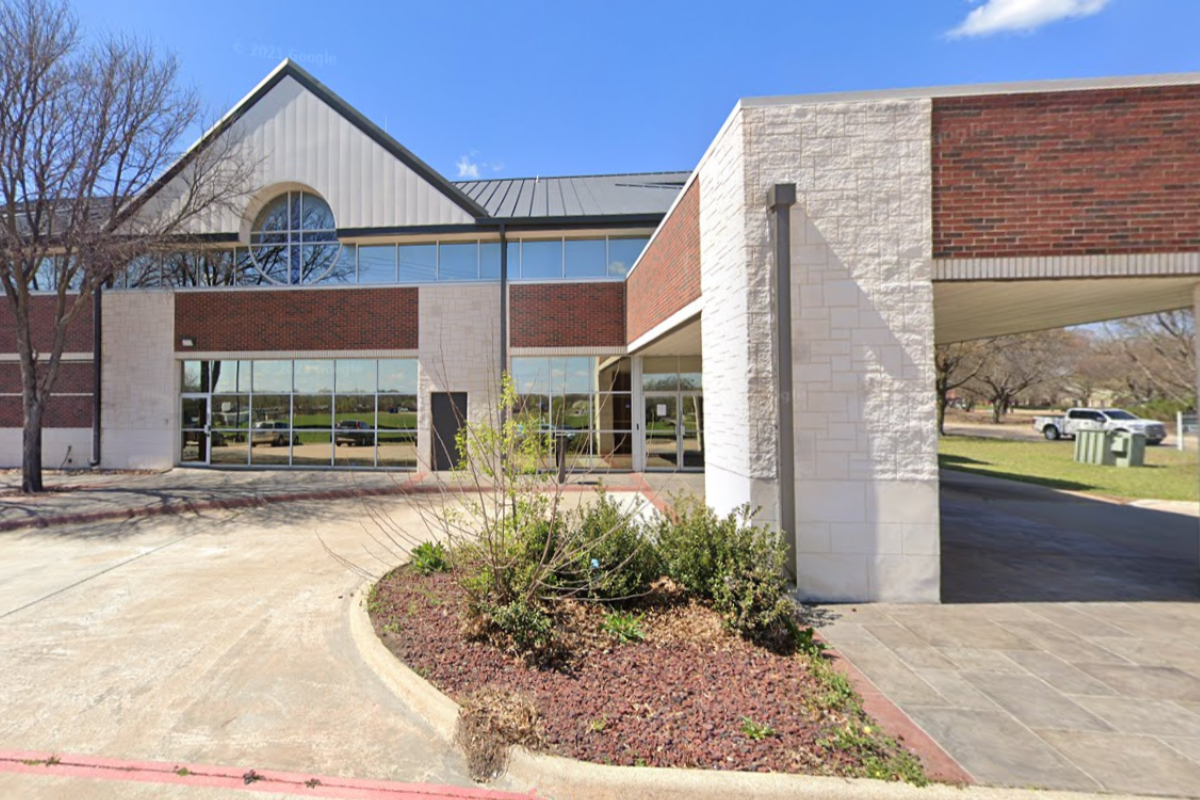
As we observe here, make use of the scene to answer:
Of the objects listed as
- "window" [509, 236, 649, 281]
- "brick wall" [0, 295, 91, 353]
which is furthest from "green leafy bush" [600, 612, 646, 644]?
"brick wall" [0, 295, 91, 353]

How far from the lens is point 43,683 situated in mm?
3861

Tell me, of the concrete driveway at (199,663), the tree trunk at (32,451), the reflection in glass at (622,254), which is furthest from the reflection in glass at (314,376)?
the reflection in glass at (622,254)

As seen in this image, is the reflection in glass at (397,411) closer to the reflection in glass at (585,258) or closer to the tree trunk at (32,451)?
the reflection in glass at (585,258)

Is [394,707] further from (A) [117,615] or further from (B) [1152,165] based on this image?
(B) [1152,165]

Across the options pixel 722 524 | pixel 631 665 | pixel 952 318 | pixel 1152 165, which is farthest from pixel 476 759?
pixel 952 318

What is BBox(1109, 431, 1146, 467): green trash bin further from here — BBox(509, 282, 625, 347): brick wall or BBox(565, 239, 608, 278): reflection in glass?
BBox(565, 239, 608, 278): reflection in glass

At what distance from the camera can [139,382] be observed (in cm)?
1540

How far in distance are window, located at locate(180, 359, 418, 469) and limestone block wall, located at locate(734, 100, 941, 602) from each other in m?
12.0

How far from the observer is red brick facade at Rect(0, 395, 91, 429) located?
50.4 feet

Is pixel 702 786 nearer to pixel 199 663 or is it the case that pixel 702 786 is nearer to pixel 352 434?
pixel 199 663

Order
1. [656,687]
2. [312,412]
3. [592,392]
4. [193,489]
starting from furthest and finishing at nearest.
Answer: [312,412] → [592,392] → [193,489] → [656,687]

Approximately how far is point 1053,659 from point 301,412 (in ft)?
55.6

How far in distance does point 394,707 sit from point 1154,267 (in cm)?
804

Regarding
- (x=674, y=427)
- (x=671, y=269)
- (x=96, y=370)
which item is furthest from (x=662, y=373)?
(x=96, y=370)
